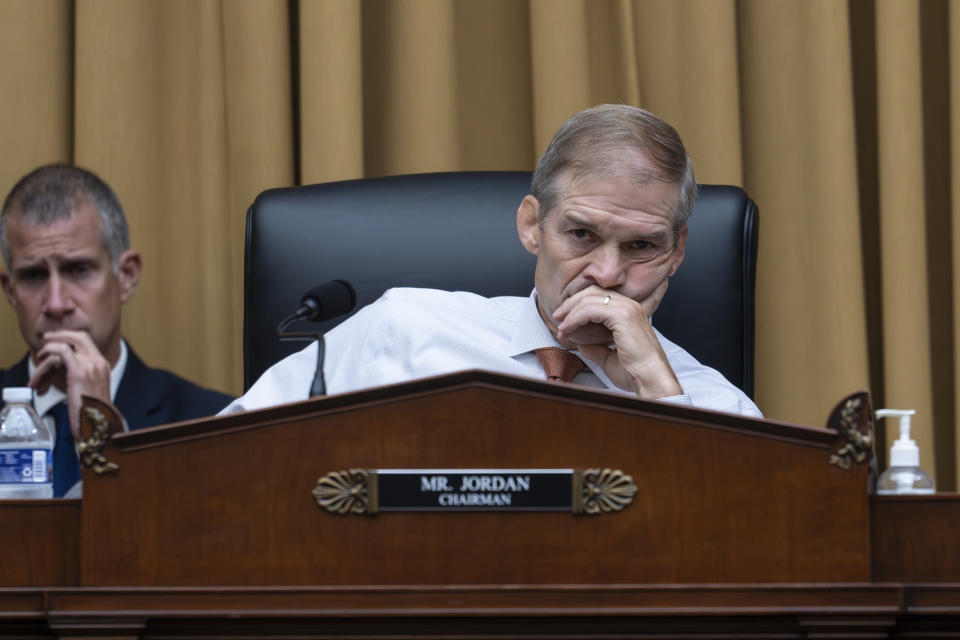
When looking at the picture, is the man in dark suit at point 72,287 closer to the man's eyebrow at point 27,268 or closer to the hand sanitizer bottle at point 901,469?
the man's eyebrow at point 27,268

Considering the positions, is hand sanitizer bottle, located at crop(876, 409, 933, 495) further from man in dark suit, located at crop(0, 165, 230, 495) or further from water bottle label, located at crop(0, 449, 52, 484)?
man in dark suit, located at crop(0, 165, 230, 495)

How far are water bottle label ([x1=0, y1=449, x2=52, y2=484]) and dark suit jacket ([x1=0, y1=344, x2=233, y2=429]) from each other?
81 cm

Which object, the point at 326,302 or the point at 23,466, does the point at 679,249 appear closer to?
the point at 326,302

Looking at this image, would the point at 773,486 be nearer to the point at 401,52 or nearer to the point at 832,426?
the point at 832,426

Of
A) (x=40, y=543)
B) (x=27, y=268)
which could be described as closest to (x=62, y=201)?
(x=27, y=268)

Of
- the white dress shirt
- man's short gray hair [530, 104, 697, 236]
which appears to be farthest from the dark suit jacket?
man's short gray hair [530, 104, 697, 236]

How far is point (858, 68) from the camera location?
2.51m

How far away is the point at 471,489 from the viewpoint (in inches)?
35.2

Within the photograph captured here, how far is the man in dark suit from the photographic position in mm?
1995

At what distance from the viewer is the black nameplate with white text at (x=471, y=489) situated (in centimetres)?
90

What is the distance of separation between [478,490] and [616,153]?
34.4 inches

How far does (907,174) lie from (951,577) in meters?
1.60

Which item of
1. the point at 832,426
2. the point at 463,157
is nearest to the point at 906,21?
the point at 463,157

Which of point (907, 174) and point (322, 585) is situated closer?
point (322, 585)
